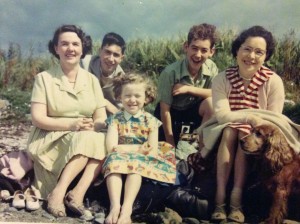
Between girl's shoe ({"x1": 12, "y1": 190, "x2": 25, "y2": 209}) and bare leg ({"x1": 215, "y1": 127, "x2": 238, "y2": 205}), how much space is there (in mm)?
1660

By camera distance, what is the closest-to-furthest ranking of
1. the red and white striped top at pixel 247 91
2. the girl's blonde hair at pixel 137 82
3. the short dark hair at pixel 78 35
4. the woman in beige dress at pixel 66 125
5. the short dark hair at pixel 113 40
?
1. the woman in beige dress at pixel 66 125
2. the red and white striped top at pixel 247 91
3. the girl's blonde hair at pixel 137 82
4. the short dark hair at pixel 78 35
5. the short dark hair at pixel 113 40

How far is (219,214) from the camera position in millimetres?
4320

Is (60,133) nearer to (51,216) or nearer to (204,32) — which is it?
(51,216)

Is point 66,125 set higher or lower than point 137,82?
lower

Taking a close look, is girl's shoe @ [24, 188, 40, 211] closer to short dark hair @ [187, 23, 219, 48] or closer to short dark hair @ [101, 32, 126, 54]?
short dark hair @ [101, 32, 126, 54]

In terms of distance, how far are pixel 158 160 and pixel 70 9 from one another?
169cm

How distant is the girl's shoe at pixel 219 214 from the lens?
4.32 metres

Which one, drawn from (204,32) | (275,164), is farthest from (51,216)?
(204,32)

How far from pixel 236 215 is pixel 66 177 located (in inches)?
56.7

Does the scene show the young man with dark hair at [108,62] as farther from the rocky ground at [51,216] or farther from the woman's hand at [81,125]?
the rocky ground at [51,216]

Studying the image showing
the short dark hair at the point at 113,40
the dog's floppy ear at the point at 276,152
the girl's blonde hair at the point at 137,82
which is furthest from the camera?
the short dark hair at the point at 113,40

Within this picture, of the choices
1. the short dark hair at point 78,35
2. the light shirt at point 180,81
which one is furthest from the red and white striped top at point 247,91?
the short dark hair at point 78,35

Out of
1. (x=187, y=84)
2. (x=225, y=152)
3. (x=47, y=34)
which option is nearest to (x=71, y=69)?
(x=47, y=34)

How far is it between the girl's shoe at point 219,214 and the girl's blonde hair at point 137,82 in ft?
3.69
